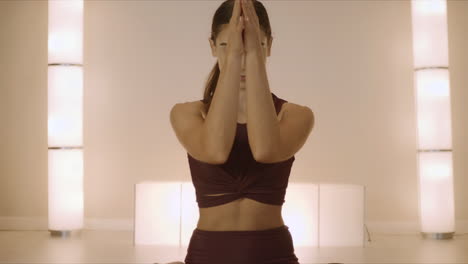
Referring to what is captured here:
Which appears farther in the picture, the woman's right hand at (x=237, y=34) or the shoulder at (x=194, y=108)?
the shoulder at (x=194, y=108)

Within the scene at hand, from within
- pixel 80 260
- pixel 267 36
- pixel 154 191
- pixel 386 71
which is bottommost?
pixel 80 260

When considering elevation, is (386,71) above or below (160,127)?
above

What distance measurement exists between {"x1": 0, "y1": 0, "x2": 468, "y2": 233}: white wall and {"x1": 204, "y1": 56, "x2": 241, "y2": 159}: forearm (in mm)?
4087

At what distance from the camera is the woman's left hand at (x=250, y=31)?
107 centimetres

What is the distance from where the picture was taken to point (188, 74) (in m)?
5.21

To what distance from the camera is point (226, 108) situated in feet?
3.45

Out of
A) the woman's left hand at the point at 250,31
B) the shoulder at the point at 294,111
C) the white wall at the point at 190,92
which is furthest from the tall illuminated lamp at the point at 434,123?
the woman's left hand at the point at 250,31

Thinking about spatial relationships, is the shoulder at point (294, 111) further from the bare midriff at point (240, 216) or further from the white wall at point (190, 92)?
the white wall at point (190, 92)

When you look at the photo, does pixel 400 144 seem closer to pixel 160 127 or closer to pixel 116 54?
pixel 160 127

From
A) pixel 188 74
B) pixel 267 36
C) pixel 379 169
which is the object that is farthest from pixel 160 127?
pixel 267 36

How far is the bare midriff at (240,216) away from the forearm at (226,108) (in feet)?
0.41

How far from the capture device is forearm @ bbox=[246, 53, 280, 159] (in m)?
1.05

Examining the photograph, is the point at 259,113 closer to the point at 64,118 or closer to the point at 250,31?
the point at 250,31

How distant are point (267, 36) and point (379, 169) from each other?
4073 mm
